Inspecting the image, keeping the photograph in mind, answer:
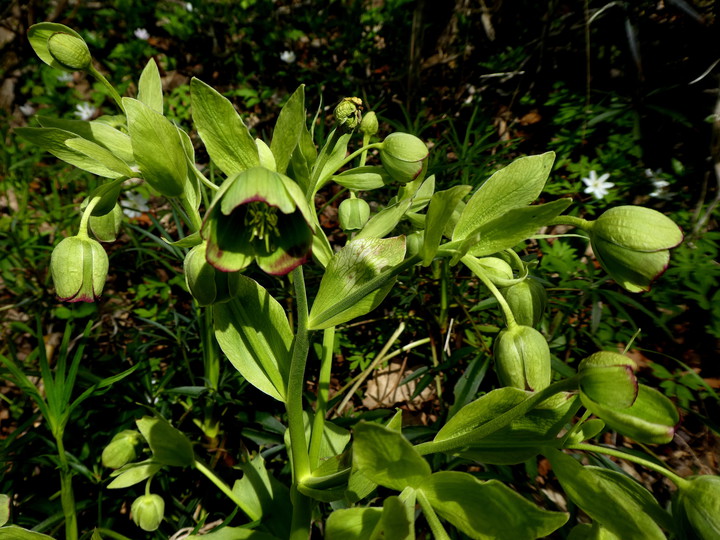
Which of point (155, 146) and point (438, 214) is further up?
point (155, 146)

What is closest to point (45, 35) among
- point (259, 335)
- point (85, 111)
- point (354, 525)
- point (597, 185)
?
point (259, 335)

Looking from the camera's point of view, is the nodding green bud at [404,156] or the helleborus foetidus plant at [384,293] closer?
the helleborus foetidus plant at [384,293]

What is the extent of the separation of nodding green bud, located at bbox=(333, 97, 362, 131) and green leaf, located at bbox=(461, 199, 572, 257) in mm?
347

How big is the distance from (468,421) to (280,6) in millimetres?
3577

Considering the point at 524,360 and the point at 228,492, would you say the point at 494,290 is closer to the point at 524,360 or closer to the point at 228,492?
the point at 524,360

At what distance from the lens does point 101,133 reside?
2.59ft

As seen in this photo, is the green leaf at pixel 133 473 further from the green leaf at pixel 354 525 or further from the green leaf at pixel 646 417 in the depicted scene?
the green leaf at pixel 646 417

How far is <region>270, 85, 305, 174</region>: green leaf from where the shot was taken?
63 centimetres

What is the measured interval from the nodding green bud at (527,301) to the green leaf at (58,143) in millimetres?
702

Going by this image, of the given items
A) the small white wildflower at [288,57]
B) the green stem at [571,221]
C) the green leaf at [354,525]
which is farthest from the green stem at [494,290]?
the small white wildflower at [288,57]

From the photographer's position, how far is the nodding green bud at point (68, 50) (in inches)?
32.6

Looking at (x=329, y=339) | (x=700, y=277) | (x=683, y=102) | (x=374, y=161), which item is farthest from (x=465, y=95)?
(x=329, y=339)

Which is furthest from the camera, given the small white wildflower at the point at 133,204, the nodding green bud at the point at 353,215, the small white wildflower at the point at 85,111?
the small white wildflower at the point at 85,111

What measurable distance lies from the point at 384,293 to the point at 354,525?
34 cm
